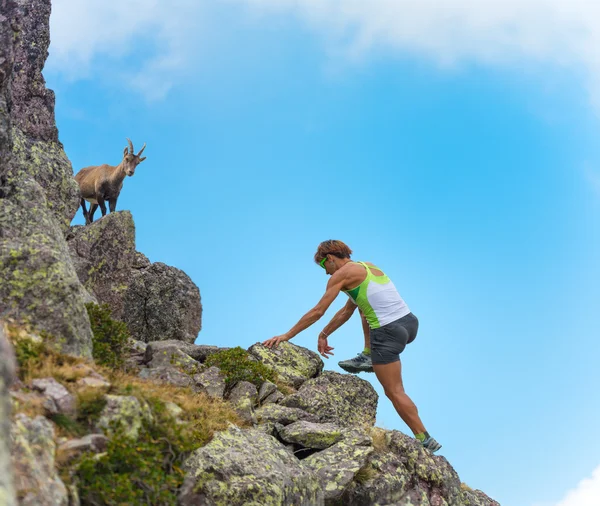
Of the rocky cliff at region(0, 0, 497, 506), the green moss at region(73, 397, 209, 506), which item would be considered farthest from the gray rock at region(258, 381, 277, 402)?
the green moss at region(73, 397, 209, 506)

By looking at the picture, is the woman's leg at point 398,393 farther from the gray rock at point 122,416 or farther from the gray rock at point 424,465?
the gray rock at point 122,416

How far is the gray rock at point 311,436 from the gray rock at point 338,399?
1705 mm

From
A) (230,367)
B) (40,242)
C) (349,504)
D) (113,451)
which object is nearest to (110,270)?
(230,367)

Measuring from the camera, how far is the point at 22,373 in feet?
30.0

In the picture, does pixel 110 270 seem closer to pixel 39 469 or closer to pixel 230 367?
pixel 230 367

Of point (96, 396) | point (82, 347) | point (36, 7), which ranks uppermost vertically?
Answer: point (36, 7)

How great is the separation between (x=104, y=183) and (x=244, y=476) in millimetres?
25336

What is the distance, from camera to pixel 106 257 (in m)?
22.0

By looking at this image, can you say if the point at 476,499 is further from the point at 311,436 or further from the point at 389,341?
the point at 311,436

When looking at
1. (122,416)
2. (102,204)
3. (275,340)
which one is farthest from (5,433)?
(102,204)

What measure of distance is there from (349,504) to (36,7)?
19.5 m

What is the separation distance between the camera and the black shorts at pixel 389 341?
14.2m

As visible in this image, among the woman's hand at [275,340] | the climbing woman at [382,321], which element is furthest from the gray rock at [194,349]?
the climbing woman at [382,321]

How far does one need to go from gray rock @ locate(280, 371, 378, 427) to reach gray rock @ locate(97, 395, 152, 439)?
231 inches
